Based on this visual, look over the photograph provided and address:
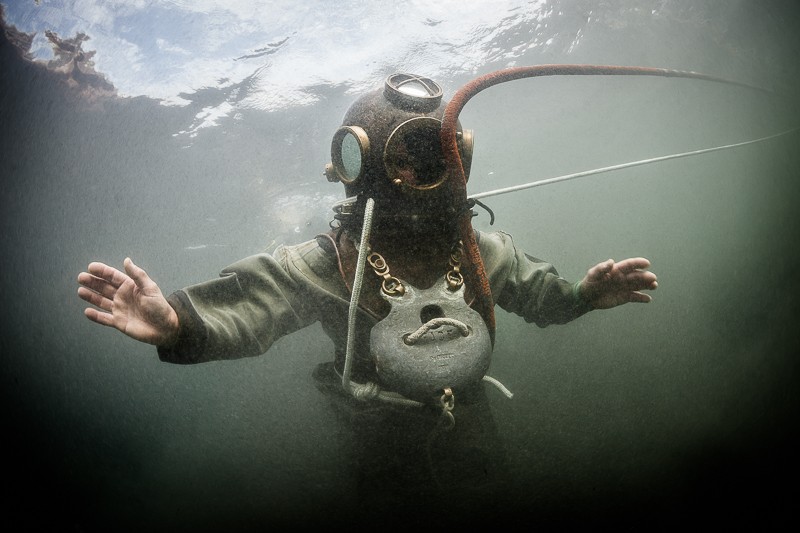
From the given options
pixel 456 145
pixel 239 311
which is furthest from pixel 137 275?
pixel 456 145

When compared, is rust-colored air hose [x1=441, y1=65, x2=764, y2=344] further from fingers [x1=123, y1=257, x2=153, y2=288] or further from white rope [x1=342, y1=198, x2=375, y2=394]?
fingers [x1=123, y1=257, x2=153, y2=288]

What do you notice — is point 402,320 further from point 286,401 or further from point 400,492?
point 286,401

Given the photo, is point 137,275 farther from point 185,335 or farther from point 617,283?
point 617,283

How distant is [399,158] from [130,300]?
1478mm

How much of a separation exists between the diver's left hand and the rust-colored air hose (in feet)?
2.48

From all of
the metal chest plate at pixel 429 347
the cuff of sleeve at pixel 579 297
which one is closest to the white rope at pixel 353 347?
the metal chest plate at pixel 429 347

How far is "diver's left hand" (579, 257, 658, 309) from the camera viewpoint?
1.94 meters

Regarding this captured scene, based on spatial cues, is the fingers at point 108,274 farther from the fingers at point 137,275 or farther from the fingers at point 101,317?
the fingers at point 101,317

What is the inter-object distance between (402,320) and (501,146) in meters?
29.3

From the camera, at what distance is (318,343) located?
332 inches

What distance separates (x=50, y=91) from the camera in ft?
25.2

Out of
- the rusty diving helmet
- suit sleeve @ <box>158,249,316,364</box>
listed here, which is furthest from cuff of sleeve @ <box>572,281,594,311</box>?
suit sleeve @ <box>158,249,316,364</box>

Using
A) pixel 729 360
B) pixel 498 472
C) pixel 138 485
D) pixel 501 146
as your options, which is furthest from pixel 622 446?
pixel 501 146

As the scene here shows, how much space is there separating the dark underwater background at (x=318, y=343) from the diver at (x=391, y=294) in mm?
1130
